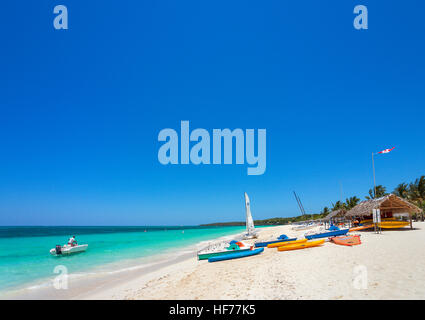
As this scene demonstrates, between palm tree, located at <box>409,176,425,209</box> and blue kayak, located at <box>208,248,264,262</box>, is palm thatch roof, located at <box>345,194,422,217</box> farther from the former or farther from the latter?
palm tree, located at <box>409,176,425,209</box>

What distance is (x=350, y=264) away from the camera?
9.55 m

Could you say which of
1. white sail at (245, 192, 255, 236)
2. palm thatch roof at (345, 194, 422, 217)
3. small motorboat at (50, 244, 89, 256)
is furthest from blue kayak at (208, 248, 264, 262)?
small motorboat at (50, 244, 89, 256)

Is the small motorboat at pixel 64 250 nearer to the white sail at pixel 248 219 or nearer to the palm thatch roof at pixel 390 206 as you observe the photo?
the white sail at pixel 248 219

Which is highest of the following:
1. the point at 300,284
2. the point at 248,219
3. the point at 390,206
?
the point at 390,206

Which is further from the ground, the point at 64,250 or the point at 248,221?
the point at 248,221

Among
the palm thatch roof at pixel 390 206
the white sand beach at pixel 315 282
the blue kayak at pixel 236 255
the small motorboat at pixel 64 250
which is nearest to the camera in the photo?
the white sand beach at pixel 315 282

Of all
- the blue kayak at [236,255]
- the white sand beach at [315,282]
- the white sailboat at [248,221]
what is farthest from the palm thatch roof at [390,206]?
the blue kayak at [236,255]

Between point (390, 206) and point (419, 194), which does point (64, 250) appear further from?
point (419, 194)

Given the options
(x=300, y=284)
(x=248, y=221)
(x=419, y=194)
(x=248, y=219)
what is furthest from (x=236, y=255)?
(x=419, y=194)

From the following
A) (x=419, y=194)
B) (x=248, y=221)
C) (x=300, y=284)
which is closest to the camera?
(x=300, y=284)

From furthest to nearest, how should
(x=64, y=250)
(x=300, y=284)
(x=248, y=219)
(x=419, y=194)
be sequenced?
(x=419, y=194)
(x=248, y=219)
(x=64, y=250)
(x=300, y=284)

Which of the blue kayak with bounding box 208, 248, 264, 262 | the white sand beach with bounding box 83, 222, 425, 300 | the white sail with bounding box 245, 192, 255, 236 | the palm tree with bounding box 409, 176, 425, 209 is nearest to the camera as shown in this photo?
the white sand beach with bounding box 83, 222, 425, 300
